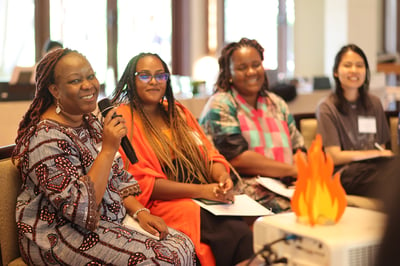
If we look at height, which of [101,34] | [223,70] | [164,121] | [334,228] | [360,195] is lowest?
[360,195]

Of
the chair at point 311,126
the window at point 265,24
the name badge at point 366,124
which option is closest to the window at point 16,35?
the window at point 265,24

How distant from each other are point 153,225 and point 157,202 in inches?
13.7

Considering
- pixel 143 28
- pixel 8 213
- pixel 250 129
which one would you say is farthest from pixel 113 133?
pixel 143 28

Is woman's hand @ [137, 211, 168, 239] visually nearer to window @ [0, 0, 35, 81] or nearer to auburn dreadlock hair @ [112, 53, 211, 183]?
auburn dreadlock hair @ [112, 53, 211, 183]

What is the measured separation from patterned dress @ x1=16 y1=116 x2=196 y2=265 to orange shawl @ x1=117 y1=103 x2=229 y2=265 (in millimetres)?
274

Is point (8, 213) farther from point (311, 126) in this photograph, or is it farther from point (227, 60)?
point (311, 126)

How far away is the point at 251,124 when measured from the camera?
3.36 m

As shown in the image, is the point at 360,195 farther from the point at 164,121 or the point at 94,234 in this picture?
the point at 94,234

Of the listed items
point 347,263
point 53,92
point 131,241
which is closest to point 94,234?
point 131,241

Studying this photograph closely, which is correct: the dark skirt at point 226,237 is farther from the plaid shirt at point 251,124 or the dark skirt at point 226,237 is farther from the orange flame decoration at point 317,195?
the orange flame decoration at point 317,195

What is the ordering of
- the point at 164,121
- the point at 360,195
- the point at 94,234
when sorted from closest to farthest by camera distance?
the point at 94,234 < the point at 164,121 < the point at 360,195

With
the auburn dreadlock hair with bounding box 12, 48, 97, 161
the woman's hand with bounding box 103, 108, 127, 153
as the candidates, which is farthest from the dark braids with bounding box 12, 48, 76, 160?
the woman's hand with bounding box 103, 108, 127, 153

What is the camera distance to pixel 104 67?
28.3 feet

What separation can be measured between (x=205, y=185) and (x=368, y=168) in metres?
1.09
